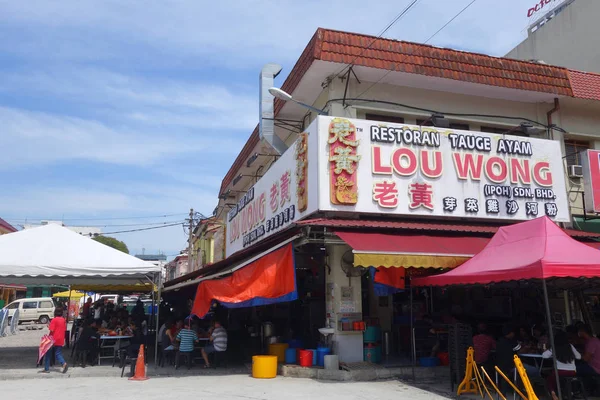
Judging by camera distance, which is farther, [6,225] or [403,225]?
[6,225]

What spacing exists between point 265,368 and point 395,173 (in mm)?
A: 5464

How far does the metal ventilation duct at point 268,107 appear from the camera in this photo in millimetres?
15344

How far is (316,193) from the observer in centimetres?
1138

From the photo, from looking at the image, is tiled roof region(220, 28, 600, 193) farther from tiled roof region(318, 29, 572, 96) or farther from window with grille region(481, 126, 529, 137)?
window with grille region(481, 126, 529, 137)

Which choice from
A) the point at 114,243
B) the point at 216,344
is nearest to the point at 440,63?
the point at 216,344

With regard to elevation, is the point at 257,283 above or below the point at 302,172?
below

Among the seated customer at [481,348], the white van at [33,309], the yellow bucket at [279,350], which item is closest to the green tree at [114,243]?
the white van at [33,309]

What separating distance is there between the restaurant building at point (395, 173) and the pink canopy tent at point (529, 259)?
844mm

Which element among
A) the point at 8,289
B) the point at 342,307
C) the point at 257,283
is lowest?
the point at 342,307

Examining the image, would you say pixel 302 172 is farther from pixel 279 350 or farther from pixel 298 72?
pixel 279 350

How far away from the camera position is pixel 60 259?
1280 centimetres

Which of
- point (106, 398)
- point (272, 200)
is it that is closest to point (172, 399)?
point (106, 398)

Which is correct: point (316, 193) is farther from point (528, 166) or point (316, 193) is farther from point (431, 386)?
point (528, 166)

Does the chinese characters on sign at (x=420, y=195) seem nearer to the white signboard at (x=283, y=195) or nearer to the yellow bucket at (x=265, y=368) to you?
the white signboard at (x=283, y=195)
